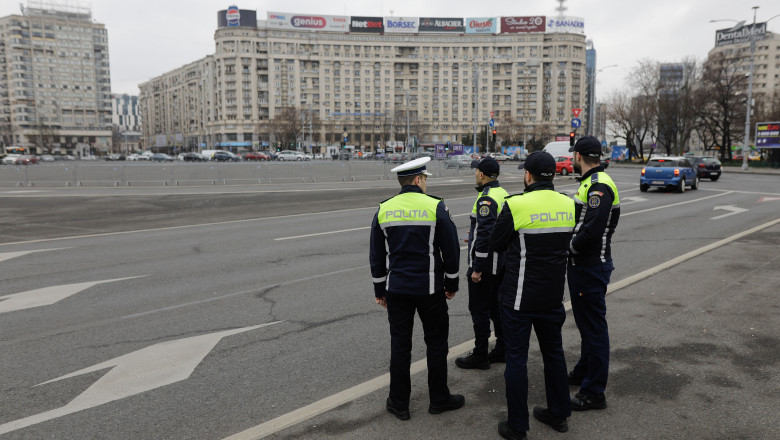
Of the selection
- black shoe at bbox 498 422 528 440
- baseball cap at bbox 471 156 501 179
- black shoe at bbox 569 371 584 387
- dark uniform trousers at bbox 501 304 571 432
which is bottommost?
black shoe at bbox 569 371 584 387

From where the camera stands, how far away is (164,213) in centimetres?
1684

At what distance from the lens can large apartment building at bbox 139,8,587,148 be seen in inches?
5679

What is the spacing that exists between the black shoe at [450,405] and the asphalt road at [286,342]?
6cm

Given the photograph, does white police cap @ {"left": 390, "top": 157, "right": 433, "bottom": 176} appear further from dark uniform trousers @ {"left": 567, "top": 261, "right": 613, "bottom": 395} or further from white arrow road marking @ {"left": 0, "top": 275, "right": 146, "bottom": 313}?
white arrow road marking @ {"left": 0, "top": 275, "right": 146, "bottom": 313}

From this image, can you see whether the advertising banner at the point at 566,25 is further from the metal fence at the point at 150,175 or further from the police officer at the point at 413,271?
the police officer at the point at 413,271

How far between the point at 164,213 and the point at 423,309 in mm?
14872

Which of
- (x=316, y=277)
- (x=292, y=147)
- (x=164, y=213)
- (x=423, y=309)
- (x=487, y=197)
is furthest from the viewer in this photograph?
(x=292, y=147)

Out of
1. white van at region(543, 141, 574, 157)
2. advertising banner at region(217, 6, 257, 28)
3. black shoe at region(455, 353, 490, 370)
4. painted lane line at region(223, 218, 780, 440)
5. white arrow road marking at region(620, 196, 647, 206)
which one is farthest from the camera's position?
A: advertising banner at region(217, 6, 257, 28)

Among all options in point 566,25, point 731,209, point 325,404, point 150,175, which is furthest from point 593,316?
point 566,25

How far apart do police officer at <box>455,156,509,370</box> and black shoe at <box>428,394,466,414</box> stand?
0.76 meters

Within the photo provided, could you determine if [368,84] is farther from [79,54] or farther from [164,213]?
[164,213]

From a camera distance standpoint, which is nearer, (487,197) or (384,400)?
(384,400)

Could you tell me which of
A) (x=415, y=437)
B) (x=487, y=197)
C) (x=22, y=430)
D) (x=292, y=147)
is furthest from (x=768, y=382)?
(x=292, y=147)

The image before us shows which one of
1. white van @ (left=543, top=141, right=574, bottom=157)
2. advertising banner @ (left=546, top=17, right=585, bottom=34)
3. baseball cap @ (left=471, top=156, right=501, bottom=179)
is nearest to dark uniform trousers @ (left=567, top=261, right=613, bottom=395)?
baseball cap @ (left=471, top=156, right=501, bottom=179)
